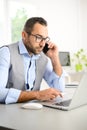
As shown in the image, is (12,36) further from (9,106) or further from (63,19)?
(9,106)

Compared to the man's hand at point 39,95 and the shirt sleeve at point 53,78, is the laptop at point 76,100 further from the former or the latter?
the shirt sleeve at point 53,78

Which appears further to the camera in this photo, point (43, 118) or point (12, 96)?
point (12, 96)

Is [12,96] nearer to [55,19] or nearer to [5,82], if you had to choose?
[5,82]

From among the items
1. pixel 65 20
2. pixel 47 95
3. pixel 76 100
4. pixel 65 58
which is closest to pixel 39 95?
pixel 47 95

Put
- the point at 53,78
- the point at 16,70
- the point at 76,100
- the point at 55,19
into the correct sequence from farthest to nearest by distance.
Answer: the point at 55,19 < the point at 53,78 < the point at 16,70 < the point at 76,100

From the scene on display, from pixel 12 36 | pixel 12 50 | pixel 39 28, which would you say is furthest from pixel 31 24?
pixel 12 36

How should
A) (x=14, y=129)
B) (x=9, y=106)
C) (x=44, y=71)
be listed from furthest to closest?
1. (x=44, y=71)
2. (x=9, y=106)
3. (x=14, y=129)

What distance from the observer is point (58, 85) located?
6.80 feet

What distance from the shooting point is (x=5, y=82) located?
173cm

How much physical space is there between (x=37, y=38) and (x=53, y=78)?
1.31 feet

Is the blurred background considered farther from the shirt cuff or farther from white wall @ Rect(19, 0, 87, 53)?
the shirt cuff

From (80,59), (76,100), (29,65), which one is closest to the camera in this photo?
(76,100)

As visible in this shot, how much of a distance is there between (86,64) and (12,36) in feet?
5.75

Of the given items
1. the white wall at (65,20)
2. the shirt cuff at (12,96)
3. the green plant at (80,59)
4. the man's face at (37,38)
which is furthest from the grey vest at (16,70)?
the green plant at (80,59)
